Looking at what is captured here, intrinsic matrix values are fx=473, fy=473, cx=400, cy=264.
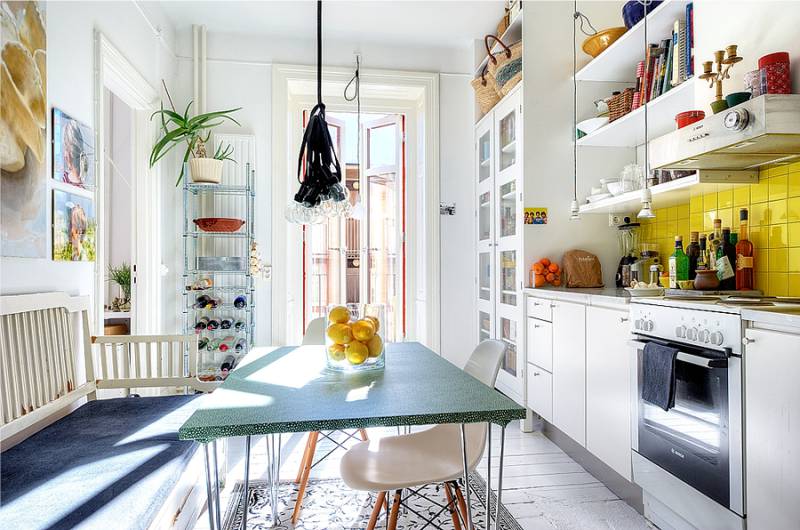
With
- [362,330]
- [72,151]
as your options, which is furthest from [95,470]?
[72,151]

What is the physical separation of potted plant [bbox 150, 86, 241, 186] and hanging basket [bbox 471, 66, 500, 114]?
1.97 metres

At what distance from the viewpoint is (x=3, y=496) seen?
1311 millimetres

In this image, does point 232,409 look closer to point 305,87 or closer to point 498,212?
point 498,212

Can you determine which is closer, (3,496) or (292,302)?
(3,496)

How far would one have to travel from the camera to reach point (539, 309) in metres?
3.02

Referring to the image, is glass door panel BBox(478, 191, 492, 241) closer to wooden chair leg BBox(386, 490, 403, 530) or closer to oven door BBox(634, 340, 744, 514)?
oven door BBox(634, 340, 744, 514)

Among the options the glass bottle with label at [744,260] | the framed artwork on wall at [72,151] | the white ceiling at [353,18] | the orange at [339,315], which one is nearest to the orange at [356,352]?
the orange at [339,315]

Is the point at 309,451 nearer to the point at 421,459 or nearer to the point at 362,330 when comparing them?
the point at 421,459

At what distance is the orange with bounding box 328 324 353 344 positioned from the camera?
65.4 inches

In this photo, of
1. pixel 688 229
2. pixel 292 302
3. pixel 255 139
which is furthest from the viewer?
pixel 292 302

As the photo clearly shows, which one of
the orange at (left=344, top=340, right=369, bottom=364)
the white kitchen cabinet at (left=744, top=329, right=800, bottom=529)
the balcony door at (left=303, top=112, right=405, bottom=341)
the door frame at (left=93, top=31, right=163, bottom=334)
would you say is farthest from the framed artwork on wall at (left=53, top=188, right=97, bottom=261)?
the white kitchen cabinet at (left=744, top=329, right=800, bottom=529)

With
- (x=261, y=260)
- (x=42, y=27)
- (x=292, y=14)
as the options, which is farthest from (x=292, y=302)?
(x=42, y=27)

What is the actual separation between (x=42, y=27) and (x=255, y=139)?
2032mm

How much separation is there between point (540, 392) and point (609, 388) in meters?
0.78
